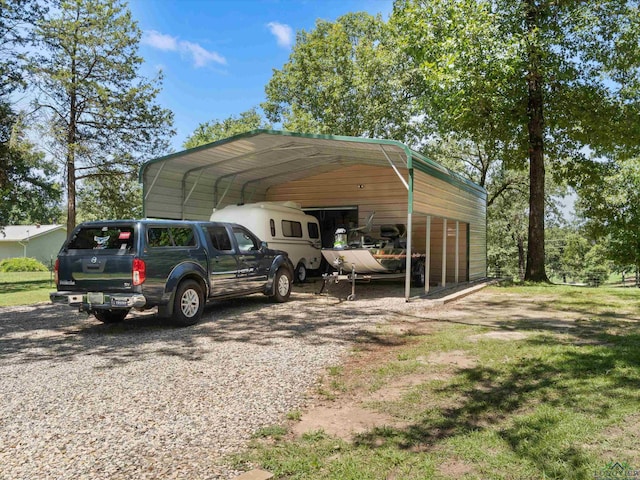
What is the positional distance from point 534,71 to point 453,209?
194 inches

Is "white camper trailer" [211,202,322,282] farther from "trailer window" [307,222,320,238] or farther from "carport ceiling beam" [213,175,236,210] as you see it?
"carport ceiling beam" [213,175,236,210]

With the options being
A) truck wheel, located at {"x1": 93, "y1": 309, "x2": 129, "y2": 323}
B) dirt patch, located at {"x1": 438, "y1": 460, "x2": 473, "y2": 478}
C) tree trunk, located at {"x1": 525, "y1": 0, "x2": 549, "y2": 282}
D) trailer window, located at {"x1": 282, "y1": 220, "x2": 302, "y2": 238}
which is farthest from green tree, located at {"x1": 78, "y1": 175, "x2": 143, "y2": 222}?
dirt patch, located at {"x1": 438, "y1": 460, "x2": 473, "y2": 478}

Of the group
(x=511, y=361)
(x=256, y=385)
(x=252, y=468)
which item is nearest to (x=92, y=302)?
(x=256, y=385)

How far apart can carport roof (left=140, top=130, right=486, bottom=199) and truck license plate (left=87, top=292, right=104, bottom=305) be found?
18.1 ft

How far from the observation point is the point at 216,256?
9102 millimetres

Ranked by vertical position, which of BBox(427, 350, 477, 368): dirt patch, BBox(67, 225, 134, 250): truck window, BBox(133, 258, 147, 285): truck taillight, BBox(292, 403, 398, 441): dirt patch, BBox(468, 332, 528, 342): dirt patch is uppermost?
BBox(67, 225, 134, 250): truck window

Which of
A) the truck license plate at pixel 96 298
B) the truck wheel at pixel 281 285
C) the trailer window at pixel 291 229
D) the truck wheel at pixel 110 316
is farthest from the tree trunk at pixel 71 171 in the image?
the truck license plate at pixel 96 298

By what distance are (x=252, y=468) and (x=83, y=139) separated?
66.0ft

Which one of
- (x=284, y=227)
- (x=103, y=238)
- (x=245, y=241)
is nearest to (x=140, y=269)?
(x=103, y=238)

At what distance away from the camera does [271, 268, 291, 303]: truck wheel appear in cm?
1082

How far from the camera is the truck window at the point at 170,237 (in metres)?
7.95

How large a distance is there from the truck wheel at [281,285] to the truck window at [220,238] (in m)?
1.58

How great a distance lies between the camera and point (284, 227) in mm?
14602

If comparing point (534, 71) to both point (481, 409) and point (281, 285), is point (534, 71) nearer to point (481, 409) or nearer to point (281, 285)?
point (281, 285)
